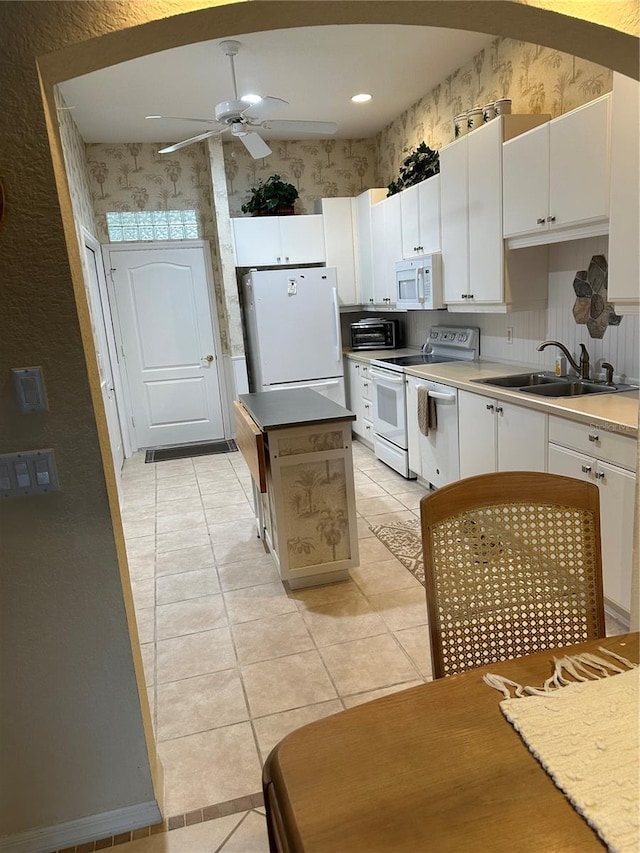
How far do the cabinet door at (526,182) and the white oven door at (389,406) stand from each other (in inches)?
58.2

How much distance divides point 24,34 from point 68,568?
1.27 metres

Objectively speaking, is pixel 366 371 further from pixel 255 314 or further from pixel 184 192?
pixel 184 192

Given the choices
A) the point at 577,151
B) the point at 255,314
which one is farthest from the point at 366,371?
the point at 577,151

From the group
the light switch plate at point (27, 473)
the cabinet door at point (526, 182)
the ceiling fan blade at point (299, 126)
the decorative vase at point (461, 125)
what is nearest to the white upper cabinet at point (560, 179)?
the cabinet door at point (526, 182)

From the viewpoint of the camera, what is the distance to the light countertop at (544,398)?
235 cm

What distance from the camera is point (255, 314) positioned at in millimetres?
5344

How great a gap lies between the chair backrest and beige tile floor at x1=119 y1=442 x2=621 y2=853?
95cm

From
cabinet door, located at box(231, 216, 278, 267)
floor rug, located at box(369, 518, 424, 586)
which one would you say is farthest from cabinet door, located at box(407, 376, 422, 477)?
cabinet door, located at box(231, 216, 278, 267)

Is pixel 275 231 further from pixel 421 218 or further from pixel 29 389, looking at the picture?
pixel 29 389

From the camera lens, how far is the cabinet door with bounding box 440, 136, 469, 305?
12.3 ft

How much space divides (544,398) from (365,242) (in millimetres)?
3400

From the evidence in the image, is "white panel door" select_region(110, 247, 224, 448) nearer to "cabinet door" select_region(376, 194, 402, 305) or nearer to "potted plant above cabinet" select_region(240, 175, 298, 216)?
"potted plant above cabinet" select_region(240, 175, 298, 216)

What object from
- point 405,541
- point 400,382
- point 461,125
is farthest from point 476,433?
point 461,125

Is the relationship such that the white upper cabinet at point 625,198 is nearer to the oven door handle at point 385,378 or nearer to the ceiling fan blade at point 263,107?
the ceiling fan blade at point 263,107
